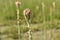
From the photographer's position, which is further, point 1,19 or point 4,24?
point 1,19

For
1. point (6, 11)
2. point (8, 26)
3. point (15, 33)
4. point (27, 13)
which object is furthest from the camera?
point (6, 11)

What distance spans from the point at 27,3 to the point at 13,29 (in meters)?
1.58

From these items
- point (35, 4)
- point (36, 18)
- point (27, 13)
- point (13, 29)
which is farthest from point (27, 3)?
point (27, 13)

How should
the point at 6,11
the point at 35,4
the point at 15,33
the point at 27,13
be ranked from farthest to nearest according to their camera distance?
the point at 35,4 < the point at 6,11 < the point at 15,33 < the point at 27,13

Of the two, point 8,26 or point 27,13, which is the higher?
point 27,13

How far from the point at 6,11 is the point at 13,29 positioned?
128cm

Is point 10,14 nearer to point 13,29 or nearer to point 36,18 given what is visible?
point 36,18

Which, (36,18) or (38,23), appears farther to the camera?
(36,18)

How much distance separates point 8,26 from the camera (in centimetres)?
517

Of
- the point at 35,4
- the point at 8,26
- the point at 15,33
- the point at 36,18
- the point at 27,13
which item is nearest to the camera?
the point at 27,13

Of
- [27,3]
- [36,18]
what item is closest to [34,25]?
[36,18]

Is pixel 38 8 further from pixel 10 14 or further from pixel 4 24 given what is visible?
pixel 4 24

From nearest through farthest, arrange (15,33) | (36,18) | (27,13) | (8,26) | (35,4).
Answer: (27,13) → (15,33) → (8,26) → (36,18) → (35,4)

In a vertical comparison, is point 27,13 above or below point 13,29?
above
